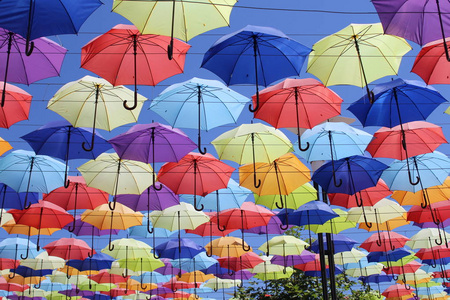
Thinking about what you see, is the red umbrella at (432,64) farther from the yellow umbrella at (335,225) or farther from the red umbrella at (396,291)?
the red umbrella at (396,291)

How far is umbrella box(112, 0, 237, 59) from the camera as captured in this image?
6023 millimetres

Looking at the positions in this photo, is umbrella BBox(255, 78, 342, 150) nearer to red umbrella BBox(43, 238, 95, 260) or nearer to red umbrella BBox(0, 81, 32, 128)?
red umbrella BBox(0, 81, 32, 128)

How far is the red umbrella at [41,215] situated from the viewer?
10836 millimetres

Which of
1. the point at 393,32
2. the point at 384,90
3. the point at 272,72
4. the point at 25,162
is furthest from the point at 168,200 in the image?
the point at 393,32

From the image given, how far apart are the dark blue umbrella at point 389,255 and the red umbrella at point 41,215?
9.02 metres

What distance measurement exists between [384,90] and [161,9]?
145 inches

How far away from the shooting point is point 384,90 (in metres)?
7.46

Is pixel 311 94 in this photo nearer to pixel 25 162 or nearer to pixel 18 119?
pixel 18 119

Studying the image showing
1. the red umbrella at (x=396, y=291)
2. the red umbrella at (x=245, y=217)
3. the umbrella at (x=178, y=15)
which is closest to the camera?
the umbrella at (x=178, y=15)

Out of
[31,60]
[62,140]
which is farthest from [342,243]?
[31,60]

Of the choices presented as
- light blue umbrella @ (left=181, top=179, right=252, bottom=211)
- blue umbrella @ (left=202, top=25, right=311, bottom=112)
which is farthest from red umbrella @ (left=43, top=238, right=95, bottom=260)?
blue umbrella @ (left=202, top=25, right=311, bottom=112)

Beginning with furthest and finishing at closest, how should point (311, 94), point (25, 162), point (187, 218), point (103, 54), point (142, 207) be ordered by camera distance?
point (187, 218)
point (142, 207)
point (25, 162)
point (311, 94)
point (103, 54)

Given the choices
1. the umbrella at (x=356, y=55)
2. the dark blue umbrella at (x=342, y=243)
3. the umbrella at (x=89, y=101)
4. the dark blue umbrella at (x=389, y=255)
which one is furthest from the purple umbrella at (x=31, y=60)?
the dark blue umbrella at (x=389, y=255)

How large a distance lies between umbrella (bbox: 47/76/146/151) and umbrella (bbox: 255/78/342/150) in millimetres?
2068
